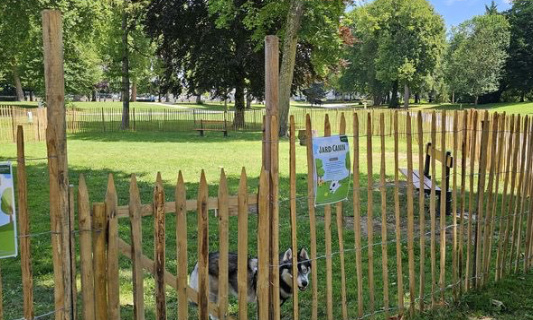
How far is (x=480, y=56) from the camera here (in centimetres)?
4969

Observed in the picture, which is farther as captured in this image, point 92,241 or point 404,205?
point 404,205

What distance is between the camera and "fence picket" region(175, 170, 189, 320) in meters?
2.83

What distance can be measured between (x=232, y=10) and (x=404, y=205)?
48.8 feet

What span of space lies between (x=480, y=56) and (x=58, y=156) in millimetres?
53786

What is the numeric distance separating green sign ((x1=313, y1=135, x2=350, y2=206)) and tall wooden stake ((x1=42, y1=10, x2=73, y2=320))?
1.67 metres

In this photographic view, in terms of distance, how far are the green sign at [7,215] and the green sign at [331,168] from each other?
75.7 inches

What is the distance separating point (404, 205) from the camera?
27.4 feet

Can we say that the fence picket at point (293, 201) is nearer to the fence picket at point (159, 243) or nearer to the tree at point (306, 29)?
the fence picket at point (159, 243)

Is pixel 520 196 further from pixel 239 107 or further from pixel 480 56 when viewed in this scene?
pixel 480 56

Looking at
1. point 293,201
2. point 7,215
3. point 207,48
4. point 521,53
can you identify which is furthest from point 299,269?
point 521,53

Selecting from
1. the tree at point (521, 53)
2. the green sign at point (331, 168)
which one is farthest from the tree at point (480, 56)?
the green sign at point (331, 168)

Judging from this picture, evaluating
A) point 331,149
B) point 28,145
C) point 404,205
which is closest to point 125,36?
point 28,145

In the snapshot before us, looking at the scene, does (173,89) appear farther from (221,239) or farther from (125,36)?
(221,239)

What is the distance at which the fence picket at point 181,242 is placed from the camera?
283cm
